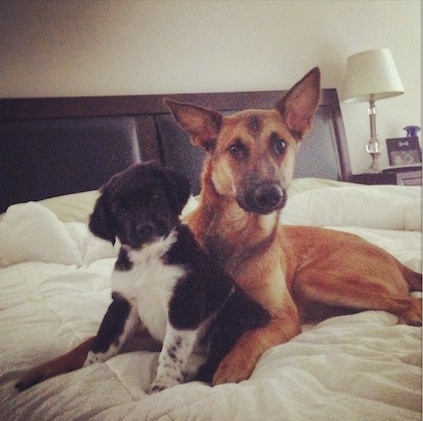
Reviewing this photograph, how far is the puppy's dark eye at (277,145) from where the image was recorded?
0.58 metres

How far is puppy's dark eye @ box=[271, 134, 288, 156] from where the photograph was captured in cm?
58

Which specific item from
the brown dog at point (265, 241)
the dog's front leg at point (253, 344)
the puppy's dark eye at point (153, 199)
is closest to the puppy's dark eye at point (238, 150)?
the brown dog at point (265, 241)

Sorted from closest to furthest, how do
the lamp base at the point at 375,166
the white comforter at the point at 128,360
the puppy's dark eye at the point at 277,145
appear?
the white comforter at the point at 128,360 → the puppy's dark eye at the point at 277,145 → the lamp base at the point at 375,166

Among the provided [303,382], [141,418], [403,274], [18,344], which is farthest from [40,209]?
[403,274]

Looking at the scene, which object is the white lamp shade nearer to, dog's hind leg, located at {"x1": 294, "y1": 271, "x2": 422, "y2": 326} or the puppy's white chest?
dog's hind leg, located at {"x1": 294, "y1": 271, "x2": 422, "y2": 326}

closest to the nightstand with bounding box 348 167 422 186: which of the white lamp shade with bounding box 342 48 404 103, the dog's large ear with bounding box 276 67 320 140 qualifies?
the white lamp shade with bounding box 342 48 404 103

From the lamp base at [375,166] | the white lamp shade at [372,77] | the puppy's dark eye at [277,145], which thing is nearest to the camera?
the puppy's dark eye at [277,145]

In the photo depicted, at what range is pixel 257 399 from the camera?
0.48 meters

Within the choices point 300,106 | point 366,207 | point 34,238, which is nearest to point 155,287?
point 34,238

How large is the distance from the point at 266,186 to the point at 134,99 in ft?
1.03

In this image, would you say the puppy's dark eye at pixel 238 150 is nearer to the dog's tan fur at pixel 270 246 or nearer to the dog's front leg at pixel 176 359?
the dog's tan fur at pixel 270 246

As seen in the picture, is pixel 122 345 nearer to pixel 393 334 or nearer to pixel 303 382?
pixel 303 382

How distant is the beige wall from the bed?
41 millimetres

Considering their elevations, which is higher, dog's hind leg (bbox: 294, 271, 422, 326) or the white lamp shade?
the white lamp shade
